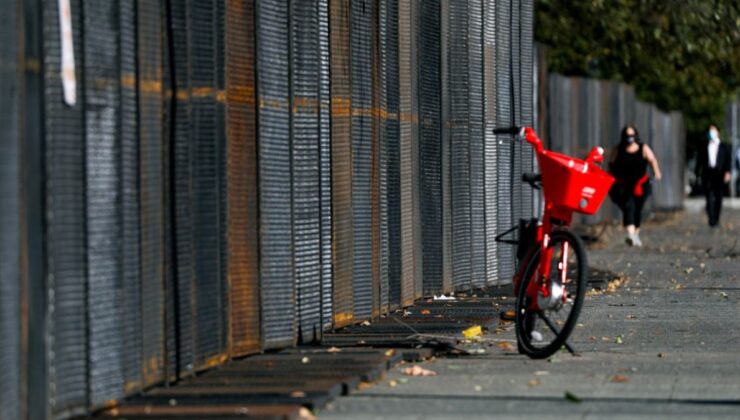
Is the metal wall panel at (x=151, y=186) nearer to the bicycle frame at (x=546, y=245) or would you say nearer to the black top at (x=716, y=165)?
the bicycle frame at (x=546, y=245)

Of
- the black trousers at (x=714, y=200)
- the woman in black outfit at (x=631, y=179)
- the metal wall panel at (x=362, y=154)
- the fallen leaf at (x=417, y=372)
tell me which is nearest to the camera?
the fallen leaf at (x=417, y=372)

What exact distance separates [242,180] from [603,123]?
22982mm

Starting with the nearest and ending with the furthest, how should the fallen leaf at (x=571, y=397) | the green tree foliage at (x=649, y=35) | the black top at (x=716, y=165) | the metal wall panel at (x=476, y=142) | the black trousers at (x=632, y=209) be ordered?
the fallen leaf at (x=571, y=397) < the metal wall panel at (x=476, y=142) < the black trousers at (x=632, y=209) < the green tree foliage at (x=649, y=35) < the black top at (x=716, y=165)

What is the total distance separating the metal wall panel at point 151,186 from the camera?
9.31 metres

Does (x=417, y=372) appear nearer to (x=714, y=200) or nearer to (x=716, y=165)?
(x=716, y=165)

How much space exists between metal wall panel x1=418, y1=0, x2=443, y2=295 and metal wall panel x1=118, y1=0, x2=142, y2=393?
639cm

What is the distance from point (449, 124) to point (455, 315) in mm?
2848

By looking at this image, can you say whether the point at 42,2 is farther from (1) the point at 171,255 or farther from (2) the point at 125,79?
(1) the point at 171,255

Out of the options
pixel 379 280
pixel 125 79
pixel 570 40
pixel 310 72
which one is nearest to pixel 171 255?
pixel 125 79

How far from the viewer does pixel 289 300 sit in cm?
1154

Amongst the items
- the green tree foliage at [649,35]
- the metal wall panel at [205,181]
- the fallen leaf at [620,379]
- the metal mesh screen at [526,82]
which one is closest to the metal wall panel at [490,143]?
the metal mesh screen at [526,82]

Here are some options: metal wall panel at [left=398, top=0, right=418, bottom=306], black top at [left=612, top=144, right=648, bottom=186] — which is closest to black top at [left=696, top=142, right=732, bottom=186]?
black top at [left=612, top=144, right=648, bottom=186]

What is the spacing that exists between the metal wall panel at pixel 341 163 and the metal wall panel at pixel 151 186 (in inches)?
125

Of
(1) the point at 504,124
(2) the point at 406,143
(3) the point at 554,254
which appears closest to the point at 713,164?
(1) the point at 504,124
